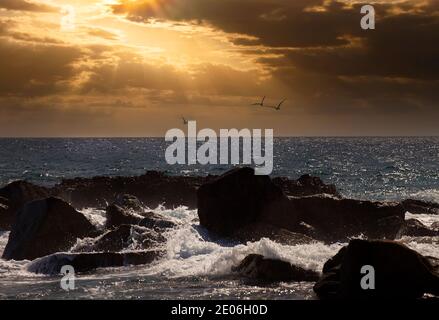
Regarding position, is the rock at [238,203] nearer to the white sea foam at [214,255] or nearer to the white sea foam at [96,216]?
the white sea foam at [214,255]

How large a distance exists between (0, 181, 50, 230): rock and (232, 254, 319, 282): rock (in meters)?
20.7

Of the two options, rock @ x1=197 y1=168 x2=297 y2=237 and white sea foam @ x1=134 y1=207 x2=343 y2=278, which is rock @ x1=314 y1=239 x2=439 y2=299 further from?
rock @ x1=197 y1=168 x2=297 y2=237

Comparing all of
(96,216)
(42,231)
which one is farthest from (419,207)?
(42,231)

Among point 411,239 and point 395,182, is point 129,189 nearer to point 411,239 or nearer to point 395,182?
point 411,239

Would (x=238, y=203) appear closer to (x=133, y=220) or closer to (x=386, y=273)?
(x=133, y=220)

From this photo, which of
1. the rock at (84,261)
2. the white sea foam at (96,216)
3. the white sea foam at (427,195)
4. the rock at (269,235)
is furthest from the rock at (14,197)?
the white sea foam at (427,195)

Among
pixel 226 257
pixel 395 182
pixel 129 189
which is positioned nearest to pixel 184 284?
pixel 226 257

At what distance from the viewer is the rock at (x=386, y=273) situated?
18266 millimetres

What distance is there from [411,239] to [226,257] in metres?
11.3

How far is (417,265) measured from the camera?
18641 mm

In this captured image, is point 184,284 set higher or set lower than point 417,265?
lower

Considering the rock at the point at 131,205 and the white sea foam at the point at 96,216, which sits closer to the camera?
the white sea foam at the point at 96,216

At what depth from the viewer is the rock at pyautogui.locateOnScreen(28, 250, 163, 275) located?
2492cm

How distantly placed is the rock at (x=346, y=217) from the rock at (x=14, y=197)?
17.4 meters
